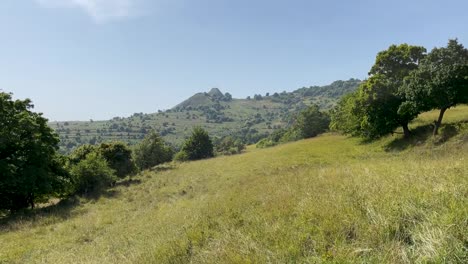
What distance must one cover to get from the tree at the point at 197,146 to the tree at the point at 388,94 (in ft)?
172

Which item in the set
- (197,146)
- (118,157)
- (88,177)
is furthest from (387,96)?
(197,146)

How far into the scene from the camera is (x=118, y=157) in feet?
173

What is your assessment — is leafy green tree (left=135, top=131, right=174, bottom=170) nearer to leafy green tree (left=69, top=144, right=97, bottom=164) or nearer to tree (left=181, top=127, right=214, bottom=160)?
tree (left=181, top=127, right=214, bottom=160)

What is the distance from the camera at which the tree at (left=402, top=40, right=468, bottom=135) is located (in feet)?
97.8

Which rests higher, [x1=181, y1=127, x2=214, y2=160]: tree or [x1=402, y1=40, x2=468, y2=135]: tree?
[x1=402, y1=40, x2=468, y2=135]: tree

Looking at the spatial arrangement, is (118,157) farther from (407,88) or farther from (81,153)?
(407,88)

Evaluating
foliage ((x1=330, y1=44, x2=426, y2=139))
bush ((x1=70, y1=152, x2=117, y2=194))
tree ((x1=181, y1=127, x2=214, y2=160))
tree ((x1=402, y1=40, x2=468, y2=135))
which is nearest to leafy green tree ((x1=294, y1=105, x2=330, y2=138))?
tree ((x1=181, y1=127, x2=214, y2=160))

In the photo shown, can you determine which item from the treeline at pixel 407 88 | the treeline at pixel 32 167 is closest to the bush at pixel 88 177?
the treeline at pixel 32 167

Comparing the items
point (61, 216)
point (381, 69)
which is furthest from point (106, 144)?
point (381, 69)

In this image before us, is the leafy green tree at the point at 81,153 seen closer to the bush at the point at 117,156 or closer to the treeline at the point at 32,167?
the bush at the point at 117,156

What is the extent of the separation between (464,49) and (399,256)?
3445cm

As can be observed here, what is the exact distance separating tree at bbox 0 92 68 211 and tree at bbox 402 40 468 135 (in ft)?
121

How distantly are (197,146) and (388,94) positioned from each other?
192 ft

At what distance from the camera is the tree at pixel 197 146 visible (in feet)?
286
